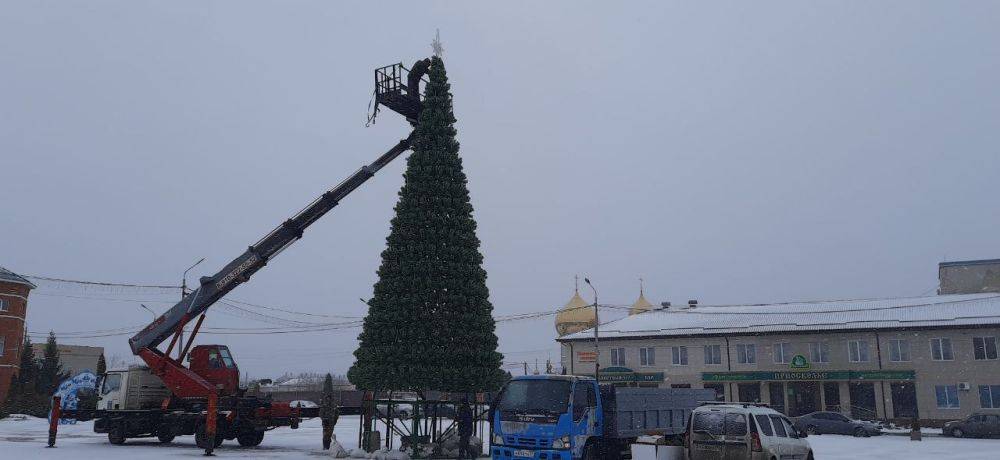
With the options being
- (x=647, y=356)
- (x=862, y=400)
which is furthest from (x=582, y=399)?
(x=862, y=400)

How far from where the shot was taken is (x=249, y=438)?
89.1ft

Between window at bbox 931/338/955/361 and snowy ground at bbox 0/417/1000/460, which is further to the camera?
window at bbox 931/338/955/361

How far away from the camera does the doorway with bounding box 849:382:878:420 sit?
155 ft

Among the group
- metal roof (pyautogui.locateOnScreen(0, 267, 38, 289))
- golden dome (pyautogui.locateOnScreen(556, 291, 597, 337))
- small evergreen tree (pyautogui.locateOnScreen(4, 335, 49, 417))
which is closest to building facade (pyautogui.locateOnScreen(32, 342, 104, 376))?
small evergreen tree (pyautogui.locateOnScreen(4, 335, 49, 417))

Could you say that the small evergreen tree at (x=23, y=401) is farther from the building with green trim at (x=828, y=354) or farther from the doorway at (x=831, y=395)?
the doorway at (x=831, y=395)

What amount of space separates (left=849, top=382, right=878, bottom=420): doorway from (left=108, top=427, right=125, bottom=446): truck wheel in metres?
43.7

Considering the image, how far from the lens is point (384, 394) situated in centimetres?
2466

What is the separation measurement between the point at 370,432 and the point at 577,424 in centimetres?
903

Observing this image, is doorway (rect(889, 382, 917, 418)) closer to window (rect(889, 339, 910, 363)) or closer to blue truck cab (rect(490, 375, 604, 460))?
window (rect(889, 339, 910, 363))

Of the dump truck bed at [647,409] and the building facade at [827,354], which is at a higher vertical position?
the building facade at [827,354]

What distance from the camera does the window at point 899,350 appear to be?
153 feet

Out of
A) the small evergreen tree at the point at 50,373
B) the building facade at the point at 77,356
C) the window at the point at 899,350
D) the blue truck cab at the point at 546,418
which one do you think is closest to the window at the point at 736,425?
the blue truck cab at the point at 546,418

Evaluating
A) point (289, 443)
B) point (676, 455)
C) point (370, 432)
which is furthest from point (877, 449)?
point (289, 443)

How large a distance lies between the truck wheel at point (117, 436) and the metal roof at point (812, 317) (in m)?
35.4
